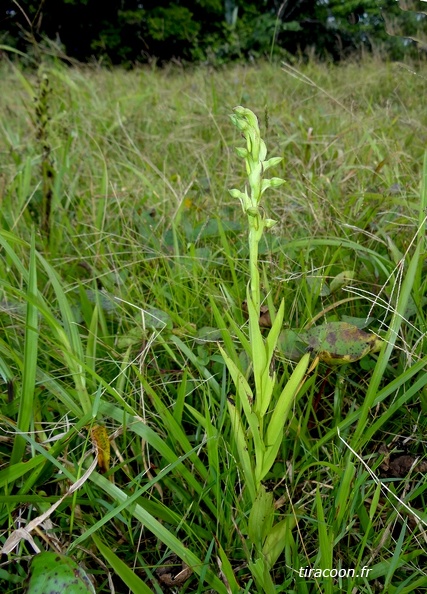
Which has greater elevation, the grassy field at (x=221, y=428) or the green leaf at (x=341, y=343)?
the green leaf at (x=341, y=343)

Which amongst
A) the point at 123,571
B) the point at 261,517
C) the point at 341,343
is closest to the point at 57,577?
the point at 123,571

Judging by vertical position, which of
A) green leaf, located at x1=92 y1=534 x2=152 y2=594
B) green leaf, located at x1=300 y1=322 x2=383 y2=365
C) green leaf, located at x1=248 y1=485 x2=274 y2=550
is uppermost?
green leaf, located at x1=300 y1=322 x2=383 y2=365

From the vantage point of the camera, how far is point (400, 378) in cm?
89

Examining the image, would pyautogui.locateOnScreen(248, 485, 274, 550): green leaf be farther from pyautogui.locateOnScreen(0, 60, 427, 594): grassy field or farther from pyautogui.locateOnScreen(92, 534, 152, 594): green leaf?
pyautogui.locateOnScreen(92, 534, 152, 594): green leaf

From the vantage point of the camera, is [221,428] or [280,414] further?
[221,428]

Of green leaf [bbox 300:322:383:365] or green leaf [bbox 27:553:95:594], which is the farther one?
green leaf [bbox 300:322:383:365]

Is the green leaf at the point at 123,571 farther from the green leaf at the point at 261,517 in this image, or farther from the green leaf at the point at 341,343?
the green leaf at the point at 341,343

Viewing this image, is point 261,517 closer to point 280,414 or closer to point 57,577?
point 280,414

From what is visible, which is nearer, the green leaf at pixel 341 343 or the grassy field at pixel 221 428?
the grassy field at pixel 221 428

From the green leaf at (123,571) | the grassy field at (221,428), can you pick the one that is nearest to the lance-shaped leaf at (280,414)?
the grassy field at (221,428)

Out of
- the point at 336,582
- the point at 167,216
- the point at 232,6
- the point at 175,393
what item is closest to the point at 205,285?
the point at 175,393

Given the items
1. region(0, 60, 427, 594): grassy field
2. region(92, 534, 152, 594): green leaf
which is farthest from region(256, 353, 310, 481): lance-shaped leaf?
region(92, 534, 152, 594): green leaf

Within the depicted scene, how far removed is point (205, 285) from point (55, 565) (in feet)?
2.28

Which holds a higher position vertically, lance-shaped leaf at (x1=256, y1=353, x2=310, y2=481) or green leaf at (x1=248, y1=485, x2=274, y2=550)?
lance-shaped leaf at (x1=256, y1=353, x2=310, y2=481)
